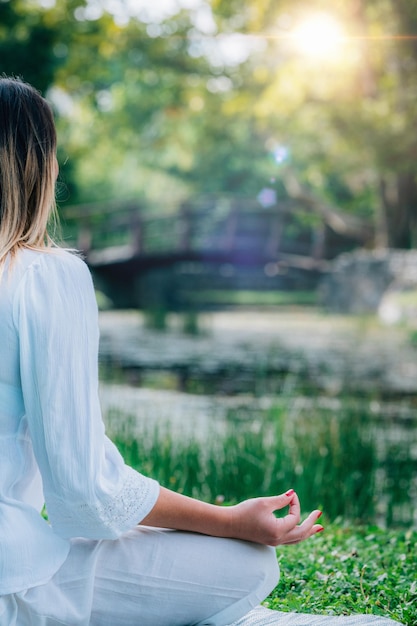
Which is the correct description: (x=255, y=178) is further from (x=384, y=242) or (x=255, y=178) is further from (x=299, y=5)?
(x=299, y=5)

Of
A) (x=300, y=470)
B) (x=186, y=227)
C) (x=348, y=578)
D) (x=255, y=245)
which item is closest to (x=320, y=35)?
(x=186, y=227)

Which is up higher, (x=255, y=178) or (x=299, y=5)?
(x=299, y=5)

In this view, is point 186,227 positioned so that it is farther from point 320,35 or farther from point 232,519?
point 232,519

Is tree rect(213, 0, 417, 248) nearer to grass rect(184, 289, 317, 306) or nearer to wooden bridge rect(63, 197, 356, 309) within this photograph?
wooden bridge rect(63, 197, 356, 309)

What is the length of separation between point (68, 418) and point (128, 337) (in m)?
9.71

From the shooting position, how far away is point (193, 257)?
55.9 ft

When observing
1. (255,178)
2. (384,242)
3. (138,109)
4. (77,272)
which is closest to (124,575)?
(77,272)

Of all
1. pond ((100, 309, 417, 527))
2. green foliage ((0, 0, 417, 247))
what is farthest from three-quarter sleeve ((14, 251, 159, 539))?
green foliage ((0, 0, 417, 247))

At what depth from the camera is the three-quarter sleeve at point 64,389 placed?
1.11 meters

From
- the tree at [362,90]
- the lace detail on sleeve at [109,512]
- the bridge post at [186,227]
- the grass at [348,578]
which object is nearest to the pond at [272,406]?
the grass at [348,578]

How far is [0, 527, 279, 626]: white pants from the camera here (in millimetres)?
1234

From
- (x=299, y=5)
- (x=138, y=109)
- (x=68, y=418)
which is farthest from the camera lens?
(x=138, y=109)

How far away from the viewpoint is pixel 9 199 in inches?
45.6

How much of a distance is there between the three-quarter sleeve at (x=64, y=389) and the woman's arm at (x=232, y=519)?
3.7 inches
